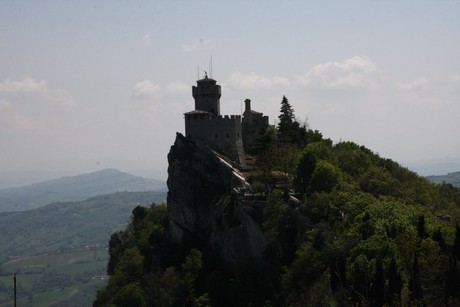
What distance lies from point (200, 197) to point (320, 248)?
28141mm

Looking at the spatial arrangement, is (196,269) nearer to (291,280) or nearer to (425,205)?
(291,280)

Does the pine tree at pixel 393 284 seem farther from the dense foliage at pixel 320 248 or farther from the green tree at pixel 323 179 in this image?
the green tree at pixel 323 179

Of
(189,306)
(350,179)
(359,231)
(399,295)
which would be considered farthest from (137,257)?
(399,295)

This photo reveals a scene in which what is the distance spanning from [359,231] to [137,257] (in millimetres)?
40382

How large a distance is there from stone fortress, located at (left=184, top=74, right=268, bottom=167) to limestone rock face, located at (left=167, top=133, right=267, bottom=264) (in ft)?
6.58

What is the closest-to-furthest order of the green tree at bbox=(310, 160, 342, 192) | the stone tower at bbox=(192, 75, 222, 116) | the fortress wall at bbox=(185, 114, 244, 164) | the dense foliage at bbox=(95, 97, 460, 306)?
the dense foliage at bbox=(95, 97, 460, 306)
the green tree at bbox=(310, 160, 342, 192)
the fortress wall at bbox=(185, 114, 244, 164)
the stone tower at bbox=(192, 75, 222, 116)

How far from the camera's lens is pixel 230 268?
230 ft

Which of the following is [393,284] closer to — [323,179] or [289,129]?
[323,179]

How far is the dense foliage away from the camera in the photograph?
4434cm

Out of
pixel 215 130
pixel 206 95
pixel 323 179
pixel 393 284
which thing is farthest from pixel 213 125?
pixel 393 284

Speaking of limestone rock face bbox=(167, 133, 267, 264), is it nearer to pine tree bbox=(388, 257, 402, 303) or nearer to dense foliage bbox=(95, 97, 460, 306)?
dense foliage bbox=(95, 97, 460, 306)

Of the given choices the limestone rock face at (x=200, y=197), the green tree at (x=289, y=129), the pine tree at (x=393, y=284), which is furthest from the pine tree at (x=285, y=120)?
the pine tree at (x=393, y=284)

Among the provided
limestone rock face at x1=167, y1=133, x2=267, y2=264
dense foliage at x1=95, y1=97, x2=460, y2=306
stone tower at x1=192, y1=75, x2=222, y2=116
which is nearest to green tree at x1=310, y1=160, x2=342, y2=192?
dense foliage at x1=95, y1=97, x2=460, y2=306

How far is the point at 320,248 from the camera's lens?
5503cm
